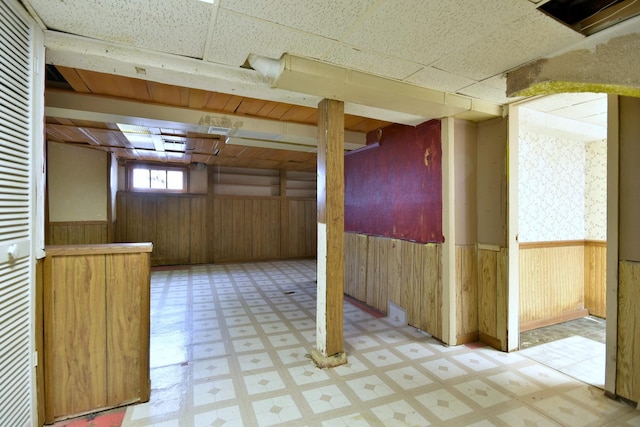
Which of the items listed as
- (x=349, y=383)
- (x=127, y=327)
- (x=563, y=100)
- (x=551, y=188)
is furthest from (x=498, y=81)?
(x=127, y=327)

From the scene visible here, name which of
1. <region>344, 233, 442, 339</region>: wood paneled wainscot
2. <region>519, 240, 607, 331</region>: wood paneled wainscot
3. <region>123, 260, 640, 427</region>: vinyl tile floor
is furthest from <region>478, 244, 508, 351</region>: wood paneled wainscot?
<region>519, 240, 607, 331</region>: wood paneled wainscot

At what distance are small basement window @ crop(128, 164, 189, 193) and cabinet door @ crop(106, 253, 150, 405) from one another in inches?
230

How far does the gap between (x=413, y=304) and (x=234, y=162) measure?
5.09 m

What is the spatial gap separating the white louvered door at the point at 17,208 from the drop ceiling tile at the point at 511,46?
2.42 meters

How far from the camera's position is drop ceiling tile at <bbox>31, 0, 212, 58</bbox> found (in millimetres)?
1485

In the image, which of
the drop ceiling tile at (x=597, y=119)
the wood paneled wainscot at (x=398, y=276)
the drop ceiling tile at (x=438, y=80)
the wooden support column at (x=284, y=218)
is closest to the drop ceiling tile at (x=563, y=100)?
the drop ceiling tile at (x=597, y=119)

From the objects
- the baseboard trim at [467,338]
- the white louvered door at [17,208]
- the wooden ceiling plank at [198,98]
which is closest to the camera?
the white louvered door at [17,208]

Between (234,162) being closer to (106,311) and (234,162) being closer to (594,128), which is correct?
(106,311)

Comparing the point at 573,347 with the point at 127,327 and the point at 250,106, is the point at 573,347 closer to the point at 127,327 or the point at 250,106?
the point at 127,327

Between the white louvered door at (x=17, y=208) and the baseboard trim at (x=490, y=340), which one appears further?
the baseboard trim at (x=490, y=340)

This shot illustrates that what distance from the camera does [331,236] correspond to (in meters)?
2.54

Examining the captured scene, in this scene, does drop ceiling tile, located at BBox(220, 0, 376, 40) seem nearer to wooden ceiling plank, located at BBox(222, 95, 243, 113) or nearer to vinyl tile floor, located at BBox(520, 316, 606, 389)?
wooden ceiling plank, located at BBox(222, 95, 243, 113)

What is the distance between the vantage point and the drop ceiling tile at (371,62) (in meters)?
1.94

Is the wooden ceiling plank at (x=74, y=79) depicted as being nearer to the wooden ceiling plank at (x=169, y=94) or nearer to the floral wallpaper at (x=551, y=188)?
the wooden ceiling plank at (x=169, y=94)
